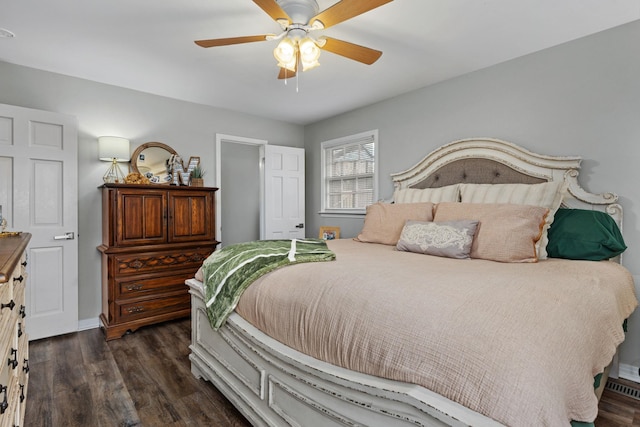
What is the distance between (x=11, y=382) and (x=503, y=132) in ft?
11.7

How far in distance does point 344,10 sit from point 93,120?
298 centimetres

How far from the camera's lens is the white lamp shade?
130 inches

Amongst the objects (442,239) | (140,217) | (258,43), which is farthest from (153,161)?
(442,239)

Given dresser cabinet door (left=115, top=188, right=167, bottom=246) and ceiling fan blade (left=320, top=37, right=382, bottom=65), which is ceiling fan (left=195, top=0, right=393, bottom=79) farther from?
dresser cabinet door (left=115, top=188, right=167, bottom=246)

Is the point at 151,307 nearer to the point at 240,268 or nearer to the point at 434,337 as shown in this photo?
the point at 240,268

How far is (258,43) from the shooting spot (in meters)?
2.58

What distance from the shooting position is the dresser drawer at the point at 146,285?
10.1ft

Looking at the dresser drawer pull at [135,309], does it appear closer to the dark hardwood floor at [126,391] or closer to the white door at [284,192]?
the dark hardwood floor at [126,391]

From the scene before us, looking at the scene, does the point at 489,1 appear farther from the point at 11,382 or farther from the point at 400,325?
the point at 11,382

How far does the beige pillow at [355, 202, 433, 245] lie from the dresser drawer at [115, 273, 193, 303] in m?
1.97

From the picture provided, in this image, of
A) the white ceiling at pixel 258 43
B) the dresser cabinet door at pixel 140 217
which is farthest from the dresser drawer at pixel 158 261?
the white ceiling at pixel 258 43

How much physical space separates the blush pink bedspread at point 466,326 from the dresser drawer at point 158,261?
203 cm

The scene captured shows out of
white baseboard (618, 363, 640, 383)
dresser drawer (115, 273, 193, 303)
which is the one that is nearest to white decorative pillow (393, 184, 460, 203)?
white baseboard (618, 363, 640, 383)

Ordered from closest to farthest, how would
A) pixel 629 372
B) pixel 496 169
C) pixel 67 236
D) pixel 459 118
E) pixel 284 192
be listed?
pixel 629 372
pixel 496 169
pixel 67 236
pixel 459 118
pixel 284 192
